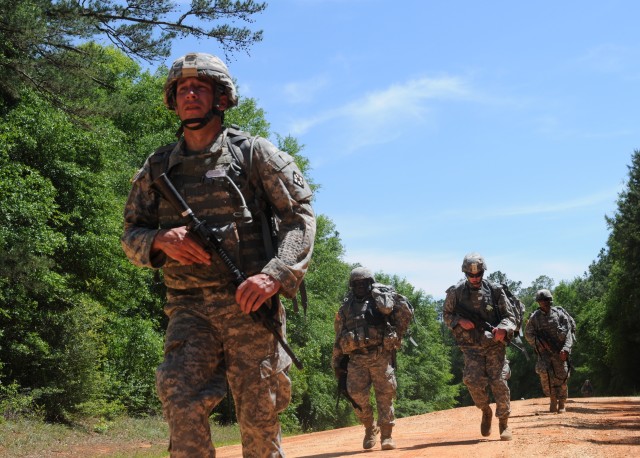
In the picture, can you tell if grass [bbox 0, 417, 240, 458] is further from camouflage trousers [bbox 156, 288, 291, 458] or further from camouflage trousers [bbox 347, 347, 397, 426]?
camouflage trousers [bbox 156, 288, 291, 458]

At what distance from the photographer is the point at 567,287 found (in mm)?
100375

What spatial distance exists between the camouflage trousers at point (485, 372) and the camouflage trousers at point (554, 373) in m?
7.85

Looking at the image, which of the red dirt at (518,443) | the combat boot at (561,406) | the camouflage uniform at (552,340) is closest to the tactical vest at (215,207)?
the red dirt at (518,443)

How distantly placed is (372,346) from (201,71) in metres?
8.72

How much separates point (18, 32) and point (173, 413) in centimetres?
1318

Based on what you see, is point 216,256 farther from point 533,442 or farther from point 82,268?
point 82,268

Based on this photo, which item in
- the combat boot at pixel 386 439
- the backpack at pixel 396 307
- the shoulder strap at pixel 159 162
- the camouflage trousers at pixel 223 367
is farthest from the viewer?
the backpack at pixel 396 307

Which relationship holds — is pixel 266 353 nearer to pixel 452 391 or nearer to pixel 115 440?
pixel 115 440

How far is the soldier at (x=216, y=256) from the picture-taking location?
16.5ft

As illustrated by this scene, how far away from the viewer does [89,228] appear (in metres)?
29.3

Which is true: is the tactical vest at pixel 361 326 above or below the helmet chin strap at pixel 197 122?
below

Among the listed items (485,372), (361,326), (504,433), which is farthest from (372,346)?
(504,433)

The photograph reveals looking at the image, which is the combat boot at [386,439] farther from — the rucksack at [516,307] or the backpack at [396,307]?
the rucksack at [516,307]

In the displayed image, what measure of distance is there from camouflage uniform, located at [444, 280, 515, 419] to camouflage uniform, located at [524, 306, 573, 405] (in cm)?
Result: 785
